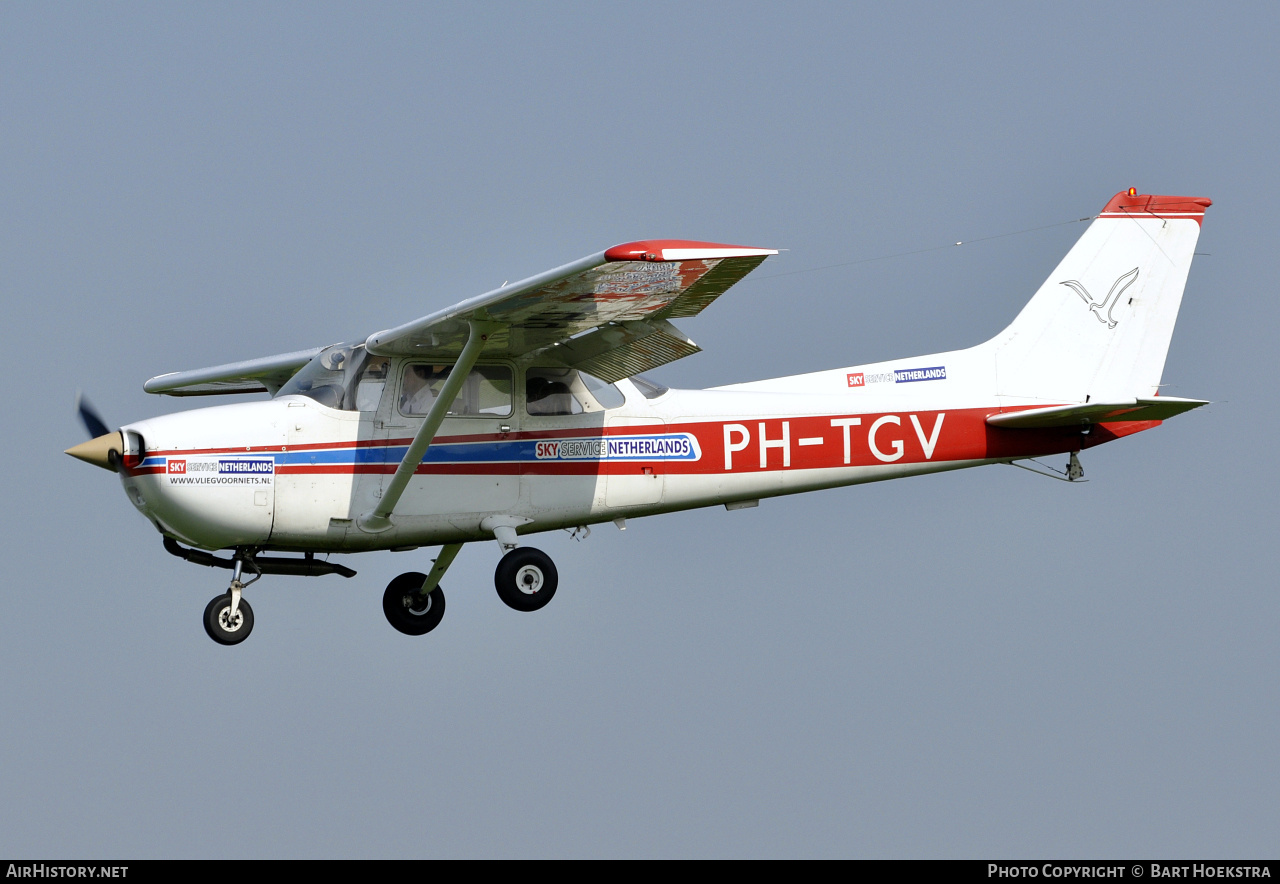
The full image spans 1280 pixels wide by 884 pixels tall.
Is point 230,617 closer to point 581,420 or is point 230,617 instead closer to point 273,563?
point 273,563

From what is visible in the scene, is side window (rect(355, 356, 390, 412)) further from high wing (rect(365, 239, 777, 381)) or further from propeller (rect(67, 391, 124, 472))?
propeller (rect(67, 391, 124, 472))

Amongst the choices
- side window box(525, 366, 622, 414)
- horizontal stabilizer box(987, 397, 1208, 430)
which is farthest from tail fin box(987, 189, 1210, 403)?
side window box(525, 366, 622, 414)

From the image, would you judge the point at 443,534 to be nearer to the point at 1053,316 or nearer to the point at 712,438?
the point at 712,438

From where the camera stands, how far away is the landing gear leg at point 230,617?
1334 centimetres

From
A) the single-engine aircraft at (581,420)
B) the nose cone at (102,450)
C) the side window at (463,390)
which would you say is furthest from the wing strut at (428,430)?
the nose cone at (102,450)

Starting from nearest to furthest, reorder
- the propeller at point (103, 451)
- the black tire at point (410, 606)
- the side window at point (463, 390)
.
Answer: the propeller at point (103, 451) < the side window at point (463, 390) < the black tire at point (410, 606)

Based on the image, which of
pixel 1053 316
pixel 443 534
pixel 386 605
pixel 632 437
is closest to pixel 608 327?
pixel 632 437

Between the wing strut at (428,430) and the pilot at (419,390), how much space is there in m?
0.11

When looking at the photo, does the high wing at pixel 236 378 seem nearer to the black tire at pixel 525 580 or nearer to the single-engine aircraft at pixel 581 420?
the single-engine aircraft at pixel 581 420

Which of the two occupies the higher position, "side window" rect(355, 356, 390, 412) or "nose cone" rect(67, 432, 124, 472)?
"side window" rect(355, 356, 390, 412)

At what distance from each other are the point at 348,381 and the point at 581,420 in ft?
6.59

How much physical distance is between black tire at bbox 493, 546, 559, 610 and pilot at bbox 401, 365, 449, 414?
1449mm

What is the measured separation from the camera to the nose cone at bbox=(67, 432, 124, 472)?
508 inches
